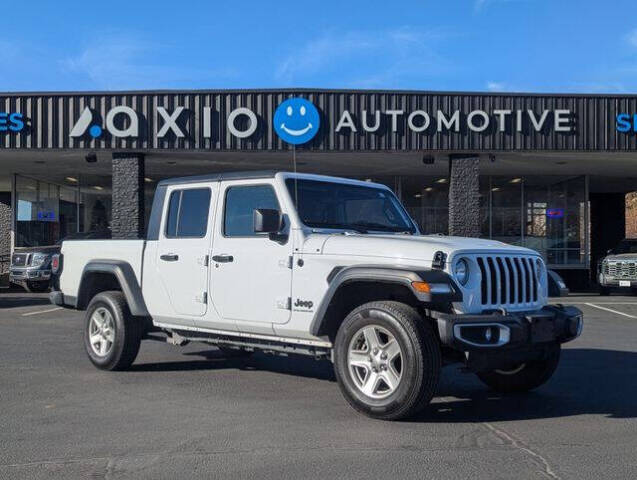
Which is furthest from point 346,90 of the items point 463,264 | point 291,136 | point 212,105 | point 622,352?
point 463,264

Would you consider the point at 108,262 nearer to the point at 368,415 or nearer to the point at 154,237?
the point at 154,237

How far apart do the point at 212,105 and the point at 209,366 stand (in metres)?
10.4

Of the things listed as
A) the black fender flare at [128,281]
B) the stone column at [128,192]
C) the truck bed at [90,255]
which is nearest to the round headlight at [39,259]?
the stone column at [128,192]

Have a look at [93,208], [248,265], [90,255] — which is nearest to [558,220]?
[93,208]

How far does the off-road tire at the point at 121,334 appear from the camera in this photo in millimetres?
7672

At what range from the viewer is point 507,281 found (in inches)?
235

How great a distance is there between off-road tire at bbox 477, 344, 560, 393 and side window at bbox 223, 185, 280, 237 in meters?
2.61

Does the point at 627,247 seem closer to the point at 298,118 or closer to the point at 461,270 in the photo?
the point at 298,118

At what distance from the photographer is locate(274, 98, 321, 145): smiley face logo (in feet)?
57.3

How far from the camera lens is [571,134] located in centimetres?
1780

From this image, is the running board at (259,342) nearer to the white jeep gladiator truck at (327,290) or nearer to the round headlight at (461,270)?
the white jeep gladiator truck at (327,290)

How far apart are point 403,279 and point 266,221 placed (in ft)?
4.53

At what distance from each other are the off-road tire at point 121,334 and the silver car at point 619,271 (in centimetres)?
1508

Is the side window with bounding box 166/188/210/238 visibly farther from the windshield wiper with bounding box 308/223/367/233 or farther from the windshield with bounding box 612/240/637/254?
the windshield with bounding box 612/240/637/254
